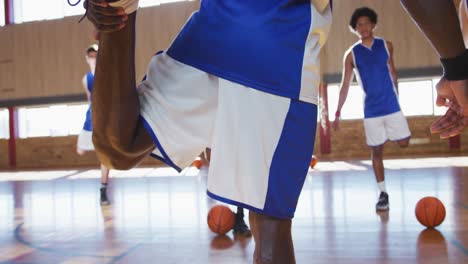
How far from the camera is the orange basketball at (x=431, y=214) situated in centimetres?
330

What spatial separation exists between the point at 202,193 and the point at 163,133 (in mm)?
4583

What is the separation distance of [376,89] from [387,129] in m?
0.41

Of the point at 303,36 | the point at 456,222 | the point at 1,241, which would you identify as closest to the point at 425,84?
the point at 456,222

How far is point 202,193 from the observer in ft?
18.9

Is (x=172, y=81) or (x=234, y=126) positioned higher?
(x=172, y=81)

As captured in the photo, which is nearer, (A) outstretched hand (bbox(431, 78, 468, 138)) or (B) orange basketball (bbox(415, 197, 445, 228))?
(A) outstretched hand (bbox(431, 78, 468, 138))

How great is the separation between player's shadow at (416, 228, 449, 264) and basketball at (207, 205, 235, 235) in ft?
4.37

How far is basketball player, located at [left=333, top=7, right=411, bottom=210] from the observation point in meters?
4.38

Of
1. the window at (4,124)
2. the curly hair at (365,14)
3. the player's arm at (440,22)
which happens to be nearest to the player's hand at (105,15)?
the player's arm at (440,22)

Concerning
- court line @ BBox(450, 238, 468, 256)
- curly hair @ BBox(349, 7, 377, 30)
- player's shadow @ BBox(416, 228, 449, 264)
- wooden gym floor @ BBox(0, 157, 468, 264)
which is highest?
curly hair @ BBox(349, 7, 377, 30)

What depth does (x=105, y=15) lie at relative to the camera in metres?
1.04

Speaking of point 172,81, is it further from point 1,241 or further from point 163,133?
point 1,241

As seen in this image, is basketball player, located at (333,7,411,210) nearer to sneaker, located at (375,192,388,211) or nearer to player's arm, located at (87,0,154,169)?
sneaker, located at (375,192,388,211)

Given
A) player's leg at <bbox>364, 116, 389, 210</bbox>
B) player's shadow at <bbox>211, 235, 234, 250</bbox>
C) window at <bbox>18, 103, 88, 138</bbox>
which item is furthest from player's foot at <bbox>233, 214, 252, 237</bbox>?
window at <bbox>18, 103, 88, 138</bbox>
